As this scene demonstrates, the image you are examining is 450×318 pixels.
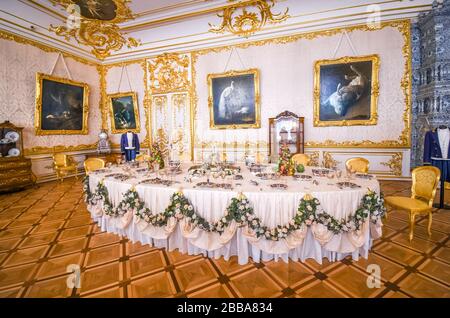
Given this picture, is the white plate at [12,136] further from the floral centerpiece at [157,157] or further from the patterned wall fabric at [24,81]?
the floral centerpiece at [157,157]

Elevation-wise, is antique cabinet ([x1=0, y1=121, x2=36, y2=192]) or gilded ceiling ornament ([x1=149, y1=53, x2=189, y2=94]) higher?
gilded ceiling ornament ([x1=149, y1=53, x2=189, y2=94])

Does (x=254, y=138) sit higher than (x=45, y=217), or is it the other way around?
(x=254, y=138)

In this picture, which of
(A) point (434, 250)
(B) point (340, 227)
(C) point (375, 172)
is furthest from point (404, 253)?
(C) point (375, 172)

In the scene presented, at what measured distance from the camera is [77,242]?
3.66 m

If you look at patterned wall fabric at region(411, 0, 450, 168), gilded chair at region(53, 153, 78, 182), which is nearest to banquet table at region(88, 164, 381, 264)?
patterned wall fabric at region(411, 0, 450, 168)

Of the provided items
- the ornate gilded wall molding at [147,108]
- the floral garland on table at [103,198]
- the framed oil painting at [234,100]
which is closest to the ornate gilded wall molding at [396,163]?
the framed oil painting at [234,100]

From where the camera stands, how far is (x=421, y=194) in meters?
3.72

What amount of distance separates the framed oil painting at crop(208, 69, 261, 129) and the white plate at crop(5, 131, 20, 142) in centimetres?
621

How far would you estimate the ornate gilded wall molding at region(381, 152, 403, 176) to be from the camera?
22.8ft

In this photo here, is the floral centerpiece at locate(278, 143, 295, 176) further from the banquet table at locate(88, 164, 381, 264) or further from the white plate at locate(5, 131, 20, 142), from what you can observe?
the white plate at locate(5, 131, 20, 142)

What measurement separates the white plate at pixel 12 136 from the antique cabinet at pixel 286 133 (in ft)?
26.4

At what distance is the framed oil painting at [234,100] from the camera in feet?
26.3

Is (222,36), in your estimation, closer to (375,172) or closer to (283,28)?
(283,28)
